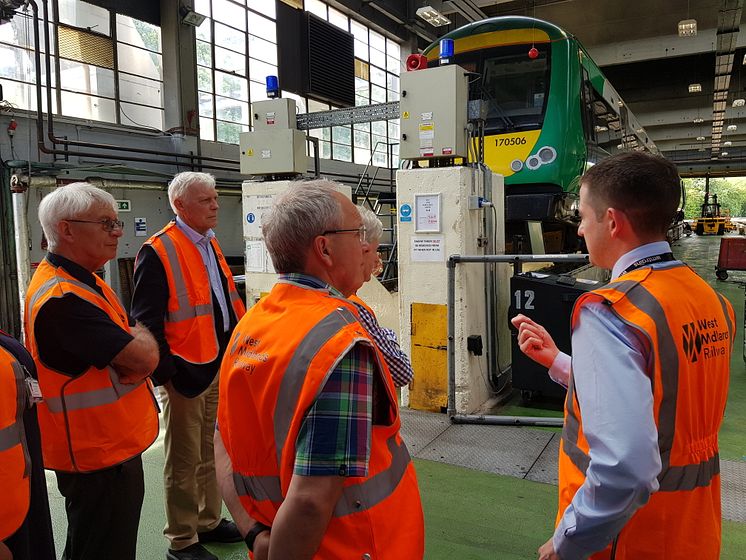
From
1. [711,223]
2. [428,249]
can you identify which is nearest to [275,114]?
[428,249]

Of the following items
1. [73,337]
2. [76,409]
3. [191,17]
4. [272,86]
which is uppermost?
[191,17]

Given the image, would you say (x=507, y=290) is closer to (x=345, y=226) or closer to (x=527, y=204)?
(x=527, y=204)

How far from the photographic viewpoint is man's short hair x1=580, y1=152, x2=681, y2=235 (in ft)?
4.09

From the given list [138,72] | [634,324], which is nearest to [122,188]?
[138,72]

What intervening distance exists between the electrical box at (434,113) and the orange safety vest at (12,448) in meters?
3.47

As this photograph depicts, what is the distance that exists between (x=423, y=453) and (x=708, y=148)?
115 feet

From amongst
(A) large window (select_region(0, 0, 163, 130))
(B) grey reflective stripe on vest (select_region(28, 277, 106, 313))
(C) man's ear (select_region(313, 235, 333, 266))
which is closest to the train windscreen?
(B) grey reflective stripe on vest (select_region(28, 277, 106, 313))

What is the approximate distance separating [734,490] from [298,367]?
329 cm

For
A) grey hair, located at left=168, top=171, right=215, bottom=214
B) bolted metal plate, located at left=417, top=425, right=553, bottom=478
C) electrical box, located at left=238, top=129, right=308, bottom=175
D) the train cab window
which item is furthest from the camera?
the train cab window

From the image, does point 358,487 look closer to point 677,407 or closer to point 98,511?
point 677,407

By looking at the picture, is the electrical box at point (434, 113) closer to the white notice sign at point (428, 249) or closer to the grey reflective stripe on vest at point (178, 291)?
the white notice sign at point (428, 249)

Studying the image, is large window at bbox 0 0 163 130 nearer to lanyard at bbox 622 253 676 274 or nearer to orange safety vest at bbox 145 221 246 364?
orange safety vest at bbox 145 221 246 364

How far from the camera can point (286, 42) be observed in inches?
486

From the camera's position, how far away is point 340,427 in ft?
3.51
